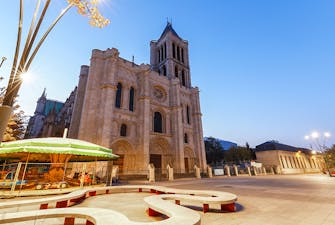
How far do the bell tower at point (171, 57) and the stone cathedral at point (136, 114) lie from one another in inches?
16.7

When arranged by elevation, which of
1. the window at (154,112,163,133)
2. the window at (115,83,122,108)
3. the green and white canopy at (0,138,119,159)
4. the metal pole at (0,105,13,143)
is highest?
the window at (115,83,122,108)

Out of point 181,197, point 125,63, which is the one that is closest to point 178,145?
point 125,63

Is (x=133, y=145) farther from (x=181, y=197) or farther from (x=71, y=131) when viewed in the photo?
(x=181, y=197)

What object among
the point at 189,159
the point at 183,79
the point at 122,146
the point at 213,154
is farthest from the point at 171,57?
the point at 213,154

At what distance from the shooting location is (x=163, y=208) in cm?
340

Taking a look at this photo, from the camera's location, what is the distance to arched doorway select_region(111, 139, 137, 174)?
20297 millimetres

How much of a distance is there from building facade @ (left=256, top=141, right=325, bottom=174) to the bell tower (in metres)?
21.3

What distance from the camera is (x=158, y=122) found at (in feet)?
86.8

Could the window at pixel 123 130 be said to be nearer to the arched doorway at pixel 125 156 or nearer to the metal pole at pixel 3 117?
the arched doorway at pixel 125 156

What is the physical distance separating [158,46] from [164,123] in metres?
20.6

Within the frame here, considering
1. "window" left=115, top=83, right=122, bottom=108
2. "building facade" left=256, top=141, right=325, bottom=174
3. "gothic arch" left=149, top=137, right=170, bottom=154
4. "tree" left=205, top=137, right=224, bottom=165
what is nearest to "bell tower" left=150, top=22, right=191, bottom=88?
"window" left=115, top=83, right=122, bottom=108

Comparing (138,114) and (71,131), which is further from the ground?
(138,114)

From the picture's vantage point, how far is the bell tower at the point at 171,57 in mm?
33594

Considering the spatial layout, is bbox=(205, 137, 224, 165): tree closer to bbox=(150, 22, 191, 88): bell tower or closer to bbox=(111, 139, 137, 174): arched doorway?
bbox=(150, 22, 191, 88): bell tower
